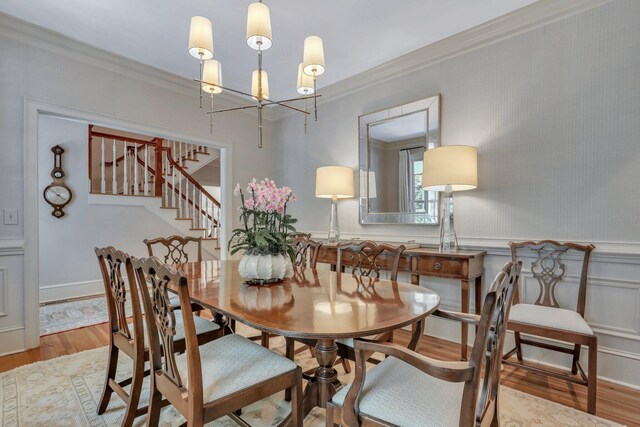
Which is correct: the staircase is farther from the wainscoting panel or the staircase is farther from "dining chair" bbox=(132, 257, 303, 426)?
"dining chair" bbox=(132, 257, 303, 426)

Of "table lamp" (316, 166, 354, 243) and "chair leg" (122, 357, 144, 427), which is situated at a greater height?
"table lamp" (316, 166, 354, 243)

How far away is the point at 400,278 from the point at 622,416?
1759 mm

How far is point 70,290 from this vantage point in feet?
14.2

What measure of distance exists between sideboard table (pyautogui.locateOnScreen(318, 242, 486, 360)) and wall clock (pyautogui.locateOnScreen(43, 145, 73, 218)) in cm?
430

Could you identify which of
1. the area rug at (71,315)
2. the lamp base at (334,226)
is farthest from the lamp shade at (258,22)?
the area rug at (71,315)

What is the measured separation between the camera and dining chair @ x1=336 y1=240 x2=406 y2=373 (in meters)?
1.63

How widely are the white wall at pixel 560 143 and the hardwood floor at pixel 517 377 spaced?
9.3 inches

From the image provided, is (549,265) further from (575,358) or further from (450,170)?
(450,170)

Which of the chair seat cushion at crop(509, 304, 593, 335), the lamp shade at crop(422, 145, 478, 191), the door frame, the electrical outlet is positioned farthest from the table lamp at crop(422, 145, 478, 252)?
the electrical outlet

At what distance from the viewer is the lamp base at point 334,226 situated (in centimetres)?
350

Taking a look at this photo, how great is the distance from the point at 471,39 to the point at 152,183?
495 cm

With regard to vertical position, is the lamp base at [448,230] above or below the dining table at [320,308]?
above

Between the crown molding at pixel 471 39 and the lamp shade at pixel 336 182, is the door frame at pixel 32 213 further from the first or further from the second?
the crown molding at pixel 471 39

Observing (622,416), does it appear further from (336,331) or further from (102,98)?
(102,98)
